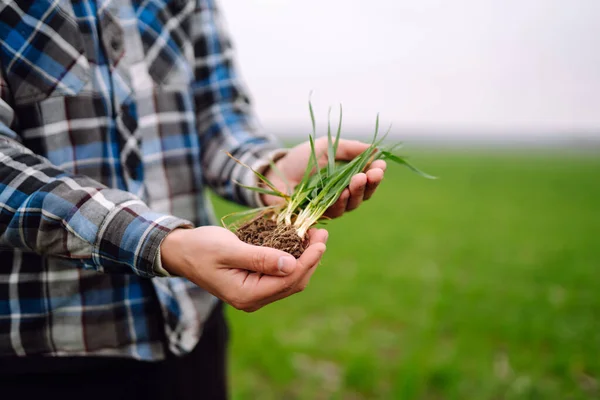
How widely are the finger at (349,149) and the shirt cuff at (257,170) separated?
206mm

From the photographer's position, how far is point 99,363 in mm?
1364

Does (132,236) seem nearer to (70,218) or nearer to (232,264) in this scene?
(70,218)

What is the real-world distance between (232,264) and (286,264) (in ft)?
0.45

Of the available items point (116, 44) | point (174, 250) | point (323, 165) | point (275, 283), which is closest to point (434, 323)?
point (323, 165)

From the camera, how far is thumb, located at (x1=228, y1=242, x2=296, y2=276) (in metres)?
1.06

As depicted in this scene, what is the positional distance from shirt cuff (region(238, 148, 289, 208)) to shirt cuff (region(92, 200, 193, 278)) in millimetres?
567

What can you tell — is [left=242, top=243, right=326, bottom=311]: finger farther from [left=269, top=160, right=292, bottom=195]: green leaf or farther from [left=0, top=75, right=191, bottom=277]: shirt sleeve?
[left=269, top=160, right=292, bottom=195]: green leaf

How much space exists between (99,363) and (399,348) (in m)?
3.10

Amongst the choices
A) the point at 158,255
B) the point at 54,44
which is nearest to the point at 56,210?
the point at 158,255

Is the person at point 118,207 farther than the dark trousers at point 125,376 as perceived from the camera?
No

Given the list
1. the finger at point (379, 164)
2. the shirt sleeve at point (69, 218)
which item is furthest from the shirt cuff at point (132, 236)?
the finger at point (379, 164)

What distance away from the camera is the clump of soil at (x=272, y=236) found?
1403 mm

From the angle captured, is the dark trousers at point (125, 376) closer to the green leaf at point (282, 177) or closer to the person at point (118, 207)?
the person at point (118, 207)

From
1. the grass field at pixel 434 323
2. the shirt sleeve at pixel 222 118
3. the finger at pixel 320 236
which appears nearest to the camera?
the finger at pixel 320 236
